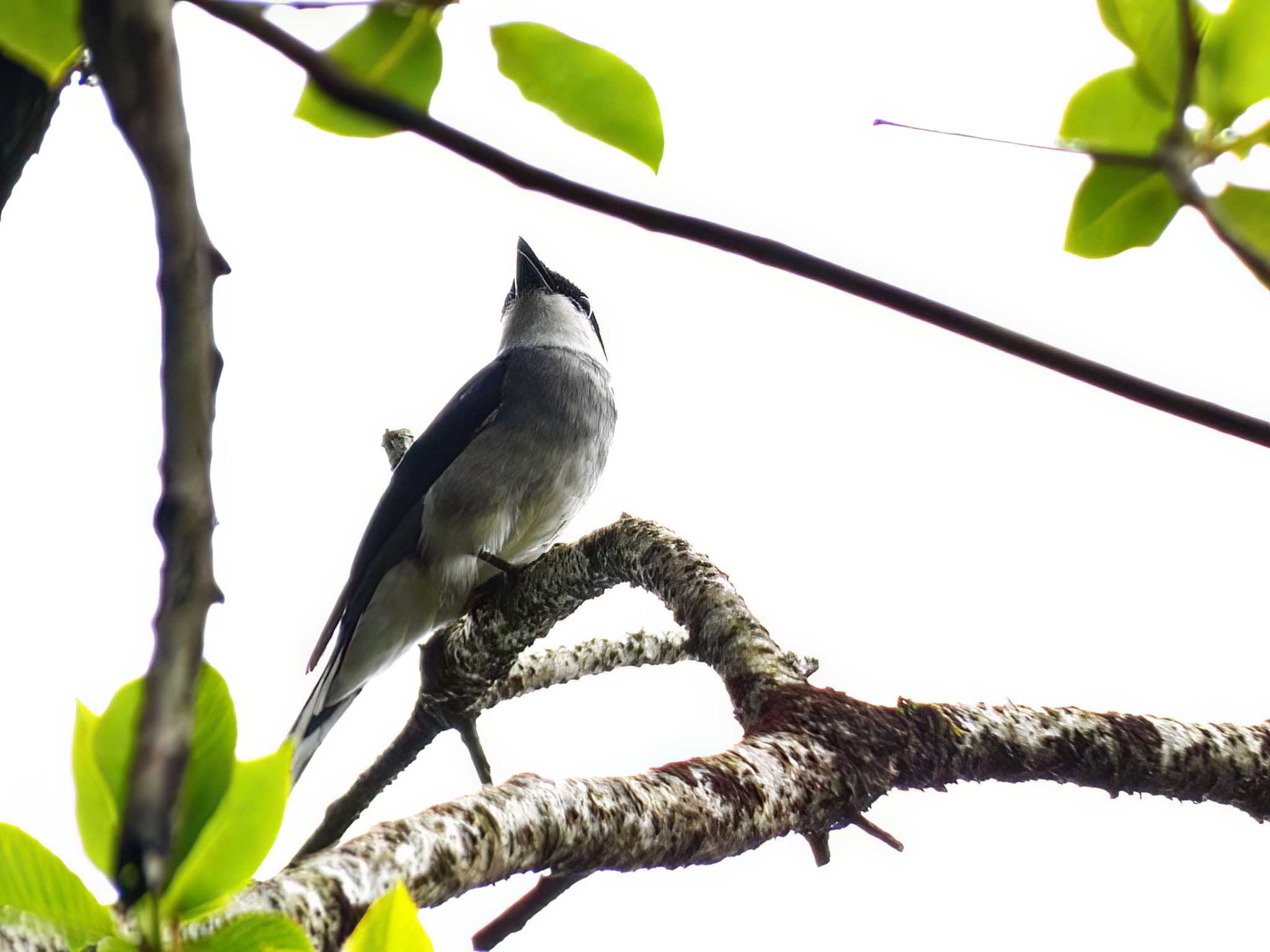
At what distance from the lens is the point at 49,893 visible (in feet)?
1.61

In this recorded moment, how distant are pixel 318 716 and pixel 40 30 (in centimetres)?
293

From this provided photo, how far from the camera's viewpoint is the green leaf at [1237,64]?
1.69 ft

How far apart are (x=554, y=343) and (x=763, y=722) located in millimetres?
2733

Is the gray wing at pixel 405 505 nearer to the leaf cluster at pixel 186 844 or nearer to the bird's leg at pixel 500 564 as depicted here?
the bird's leg at pixel 500 564

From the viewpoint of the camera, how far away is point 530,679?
2.45m

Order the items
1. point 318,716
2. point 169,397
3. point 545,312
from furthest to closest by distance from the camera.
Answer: point 545,312, point 318,716, point 169,397

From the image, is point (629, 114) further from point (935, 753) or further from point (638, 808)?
point (935, 753)

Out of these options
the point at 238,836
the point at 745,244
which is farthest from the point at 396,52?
the point at 238,836

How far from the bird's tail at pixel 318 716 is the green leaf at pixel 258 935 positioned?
2588mm

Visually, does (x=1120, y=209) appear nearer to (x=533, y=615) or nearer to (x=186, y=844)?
(x=186, y=844)

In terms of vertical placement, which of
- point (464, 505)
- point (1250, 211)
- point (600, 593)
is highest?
point (464, 505)

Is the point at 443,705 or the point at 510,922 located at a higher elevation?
the point at 443,705

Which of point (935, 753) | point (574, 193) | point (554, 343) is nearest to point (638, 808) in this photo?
point (935, 753)

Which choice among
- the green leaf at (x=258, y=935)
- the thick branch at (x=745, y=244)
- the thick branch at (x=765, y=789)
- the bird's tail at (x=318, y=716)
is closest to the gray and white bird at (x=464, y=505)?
the bird's tail at (x=318, y=716)
